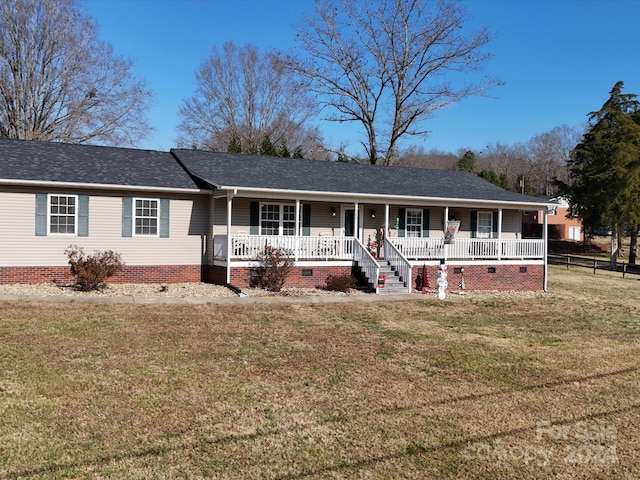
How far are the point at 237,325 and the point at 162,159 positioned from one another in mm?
10400

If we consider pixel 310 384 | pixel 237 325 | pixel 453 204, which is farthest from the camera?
pixel 453 204

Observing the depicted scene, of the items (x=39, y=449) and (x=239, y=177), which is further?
(x=239, y=177)

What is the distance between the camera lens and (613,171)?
3138 cm

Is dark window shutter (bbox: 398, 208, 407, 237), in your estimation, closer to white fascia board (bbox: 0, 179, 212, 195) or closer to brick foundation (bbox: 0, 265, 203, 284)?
white fascia board (bbox: 0, 179, 212, 195)

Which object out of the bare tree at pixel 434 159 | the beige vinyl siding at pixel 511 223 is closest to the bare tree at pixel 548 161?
the bare tree at pixel 434 159

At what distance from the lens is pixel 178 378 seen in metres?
6.38

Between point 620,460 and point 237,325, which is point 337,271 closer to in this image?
point 237,325

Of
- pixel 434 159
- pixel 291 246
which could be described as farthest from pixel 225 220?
pixel 434 159

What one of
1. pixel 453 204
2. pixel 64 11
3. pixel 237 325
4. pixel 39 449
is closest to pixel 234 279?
pixel 237 325

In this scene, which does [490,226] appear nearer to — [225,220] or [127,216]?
[225,220]

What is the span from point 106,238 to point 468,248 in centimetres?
1160

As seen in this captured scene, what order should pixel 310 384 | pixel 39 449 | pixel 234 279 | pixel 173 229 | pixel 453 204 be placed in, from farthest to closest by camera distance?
1. pixel 453 204
2. pixel 173 229
3. pixel 234 279
4. pixel 310 384
5. pixel 39 449

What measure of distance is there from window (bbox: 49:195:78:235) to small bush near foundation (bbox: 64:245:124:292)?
601 millimetres

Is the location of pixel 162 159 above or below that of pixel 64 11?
below
